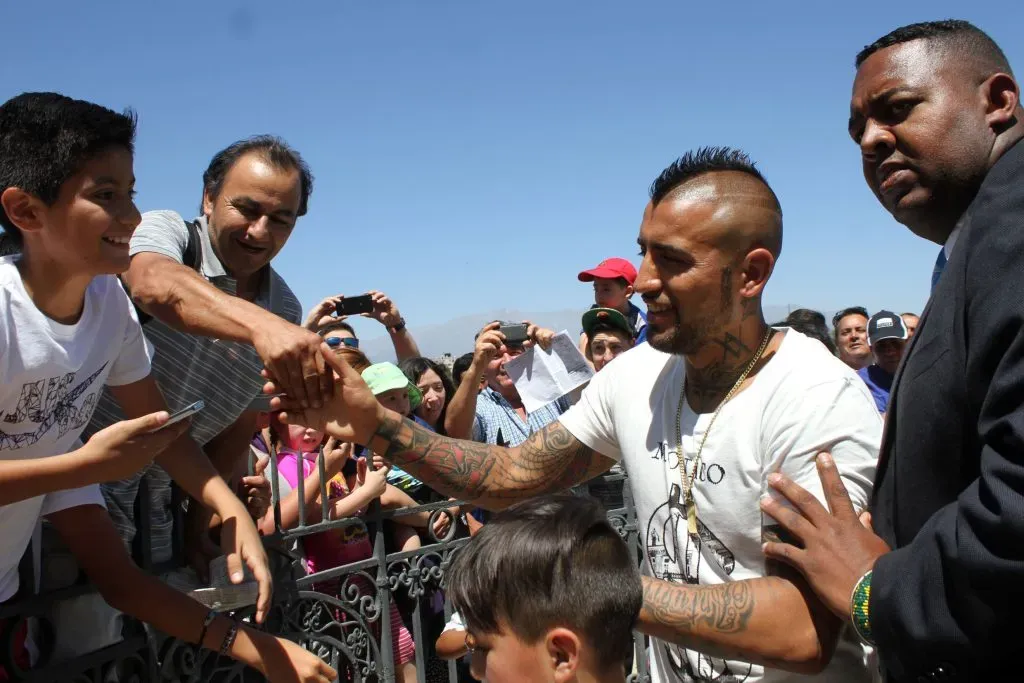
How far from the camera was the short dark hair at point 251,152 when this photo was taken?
3.56 meters

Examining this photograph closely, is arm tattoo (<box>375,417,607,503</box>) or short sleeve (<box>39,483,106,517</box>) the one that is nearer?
short sleeve (<box>39,483,106,517</box>)

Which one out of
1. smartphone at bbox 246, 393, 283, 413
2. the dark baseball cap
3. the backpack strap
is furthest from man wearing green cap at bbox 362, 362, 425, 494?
the dark baseball cap

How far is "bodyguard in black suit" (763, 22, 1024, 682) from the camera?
150cm

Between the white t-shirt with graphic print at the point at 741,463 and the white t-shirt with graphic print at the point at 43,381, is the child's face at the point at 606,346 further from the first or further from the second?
the white t-shirt with graphic print at the point at 43,381

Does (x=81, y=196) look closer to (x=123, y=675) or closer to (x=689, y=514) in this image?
(x=123, y=675)

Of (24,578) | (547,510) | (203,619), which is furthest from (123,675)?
(547,510)

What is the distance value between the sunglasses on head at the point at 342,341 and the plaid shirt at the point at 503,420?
92 centimetres

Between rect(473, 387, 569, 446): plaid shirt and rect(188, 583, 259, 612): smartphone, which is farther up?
rect(473, 387, 569, 446): plaid shirt

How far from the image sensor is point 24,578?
2.55m

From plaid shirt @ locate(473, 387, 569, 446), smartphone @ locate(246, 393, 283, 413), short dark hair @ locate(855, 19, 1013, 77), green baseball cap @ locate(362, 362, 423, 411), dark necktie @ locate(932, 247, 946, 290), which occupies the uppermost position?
short dark hair @ locate(855, 19, 1013, 77)

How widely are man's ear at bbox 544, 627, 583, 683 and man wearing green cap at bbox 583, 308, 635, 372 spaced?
4.67 meters

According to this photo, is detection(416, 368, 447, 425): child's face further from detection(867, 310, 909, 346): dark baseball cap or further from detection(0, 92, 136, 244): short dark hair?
detection(867, 310, 909, 346): dark baseball cap

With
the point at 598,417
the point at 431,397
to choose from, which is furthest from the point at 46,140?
the point at 431,397

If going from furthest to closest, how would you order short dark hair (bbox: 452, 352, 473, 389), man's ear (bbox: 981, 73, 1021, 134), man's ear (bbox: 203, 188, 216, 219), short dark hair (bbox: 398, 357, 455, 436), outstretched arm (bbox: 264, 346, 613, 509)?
short dark hair (bbox: 452, 352, 473, 389), short dark hair (bbox: 398, 357, 455, 436), man's ear (bbox: 203, 188, 216, 219), outstretched arm (bbox: 264, 346, 613, 509), man's ear (bbox: 981, 73, 1021, 134)
